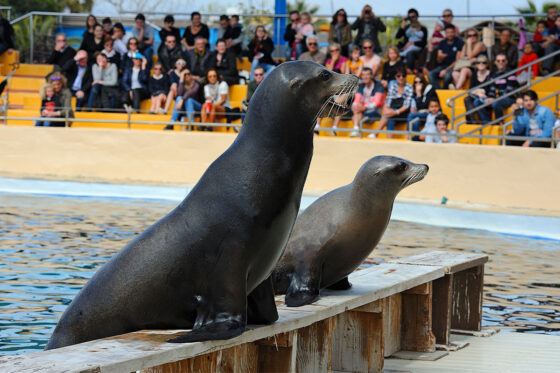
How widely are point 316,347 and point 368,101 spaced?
11563 millimetres

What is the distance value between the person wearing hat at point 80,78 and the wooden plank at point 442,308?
13.1 meters

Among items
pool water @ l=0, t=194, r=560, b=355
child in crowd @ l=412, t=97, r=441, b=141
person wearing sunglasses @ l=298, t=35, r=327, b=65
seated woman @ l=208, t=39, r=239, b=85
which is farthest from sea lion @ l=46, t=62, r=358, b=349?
seated woman @ l=208, t=39, r=239, b=85

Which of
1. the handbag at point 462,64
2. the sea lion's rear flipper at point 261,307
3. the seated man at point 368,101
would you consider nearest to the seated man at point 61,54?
the seated man at point 368,101

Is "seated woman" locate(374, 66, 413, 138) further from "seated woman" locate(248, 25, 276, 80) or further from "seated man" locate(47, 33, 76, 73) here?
"seated man" locate(47, 33, 76, 73)

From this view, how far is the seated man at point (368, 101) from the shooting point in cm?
1576

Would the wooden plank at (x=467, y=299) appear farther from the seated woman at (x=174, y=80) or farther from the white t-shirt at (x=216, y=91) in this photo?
the seated woman at (x=174, y=80)

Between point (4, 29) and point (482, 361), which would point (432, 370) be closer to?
point (482, 361)

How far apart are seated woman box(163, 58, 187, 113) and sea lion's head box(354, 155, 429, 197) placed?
1261 centimetres

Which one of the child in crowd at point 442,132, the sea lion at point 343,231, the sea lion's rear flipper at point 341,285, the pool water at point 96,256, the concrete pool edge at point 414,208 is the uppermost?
the child in crowd at point 442,132

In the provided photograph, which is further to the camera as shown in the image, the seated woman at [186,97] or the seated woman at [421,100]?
the seated woman at [186,97]

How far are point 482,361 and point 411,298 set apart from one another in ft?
2.03

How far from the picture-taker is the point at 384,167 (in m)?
5.19

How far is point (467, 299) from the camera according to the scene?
6.53 metres

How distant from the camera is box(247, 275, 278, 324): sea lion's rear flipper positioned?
4.03 metres
